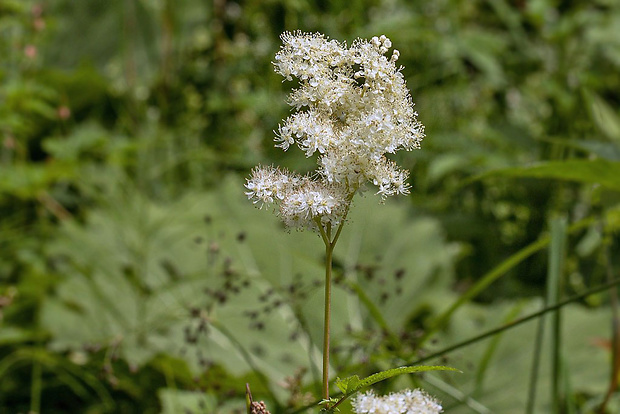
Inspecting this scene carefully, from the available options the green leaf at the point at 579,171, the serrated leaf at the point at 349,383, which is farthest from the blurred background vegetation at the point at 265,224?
the serrated leaf at the point at 349,383

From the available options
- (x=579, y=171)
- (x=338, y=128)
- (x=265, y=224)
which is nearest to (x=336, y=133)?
(x=338, y=128)

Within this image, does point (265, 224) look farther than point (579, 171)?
Yes

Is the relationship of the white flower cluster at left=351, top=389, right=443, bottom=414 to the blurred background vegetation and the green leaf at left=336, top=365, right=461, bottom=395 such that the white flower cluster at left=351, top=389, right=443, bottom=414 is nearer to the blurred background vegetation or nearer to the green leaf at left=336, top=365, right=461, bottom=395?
the green leaf at left=336, top=365, right=461, bottom=395

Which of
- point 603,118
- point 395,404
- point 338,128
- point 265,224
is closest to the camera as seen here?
point 395,404

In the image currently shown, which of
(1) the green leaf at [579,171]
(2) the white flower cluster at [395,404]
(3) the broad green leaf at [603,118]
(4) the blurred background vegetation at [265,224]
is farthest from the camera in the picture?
(3) the broad green leaf at [603,118]

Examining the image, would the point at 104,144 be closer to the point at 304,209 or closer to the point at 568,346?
the point at 568,346

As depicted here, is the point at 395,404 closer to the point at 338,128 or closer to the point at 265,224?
the point at 338,128

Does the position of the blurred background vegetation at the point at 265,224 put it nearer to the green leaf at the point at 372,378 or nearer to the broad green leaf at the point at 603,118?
the broad green leaf at the point at 603,118
